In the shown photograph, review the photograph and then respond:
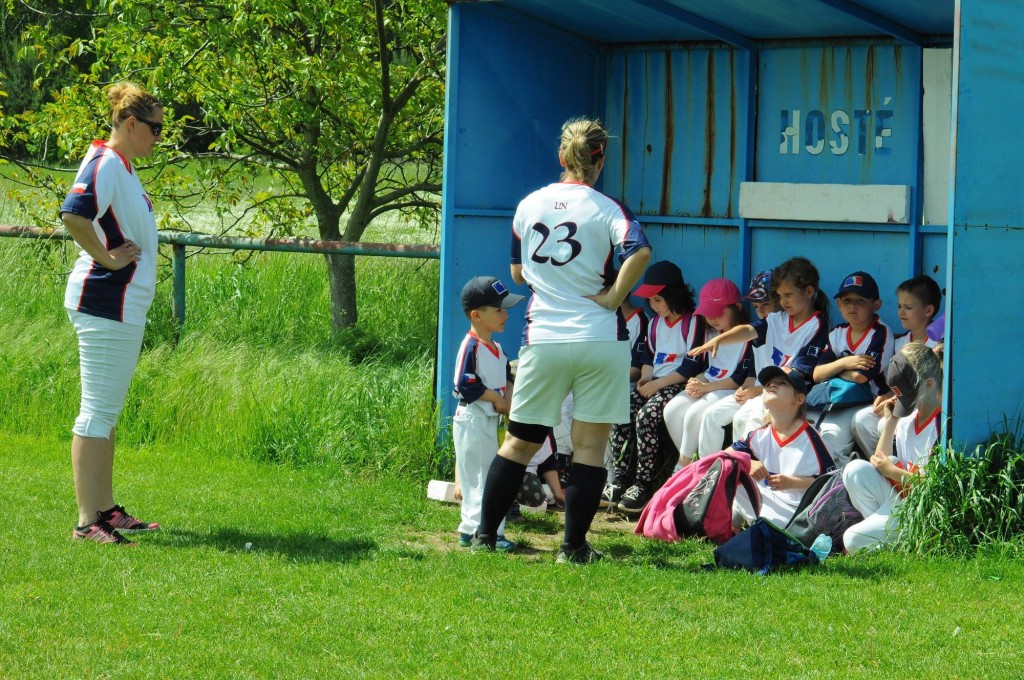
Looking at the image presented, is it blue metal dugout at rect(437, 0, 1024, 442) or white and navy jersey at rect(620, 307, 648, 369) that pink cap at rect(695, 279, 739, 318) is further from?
blue metal dugout at rect(437, 0, 1024, 442)

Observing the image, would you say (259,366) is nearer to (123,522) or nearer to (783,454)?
(123,522)

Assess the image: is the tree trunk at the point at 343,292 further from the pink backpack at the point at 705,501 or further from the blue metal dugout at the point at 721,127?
the pink backpack at the point at 705,501

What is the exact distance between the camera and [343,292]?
951cm

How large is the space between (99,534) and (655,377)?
9.80 ft

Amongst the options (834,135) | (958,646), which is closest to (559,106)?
(834,135)

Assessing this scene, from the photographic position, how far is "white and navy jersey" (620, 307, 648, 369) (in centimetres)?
698

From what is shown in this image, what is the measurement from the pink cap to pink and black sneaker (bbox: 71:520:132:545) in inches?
126

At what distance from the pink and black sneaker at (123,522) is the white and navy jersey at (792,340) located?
3190mm

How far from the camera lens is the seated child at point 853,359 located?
20.2 feet

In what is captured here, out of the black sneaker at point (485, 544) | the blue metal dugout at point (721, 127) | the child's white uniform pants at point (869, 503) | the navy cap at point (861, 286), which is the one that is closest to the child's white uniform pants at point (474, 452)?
the black sneaker at point (485, 544)

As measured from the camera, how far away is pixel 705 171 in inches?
307

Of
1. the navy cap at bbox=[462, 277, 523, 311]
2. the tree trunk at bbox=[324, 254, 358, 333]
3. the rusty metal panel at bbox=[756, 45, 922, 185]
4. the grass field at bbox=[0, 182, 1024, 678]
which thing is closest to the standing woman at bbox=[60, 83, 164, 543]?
the grass field at bbox=[0, 182, 1024, 678]

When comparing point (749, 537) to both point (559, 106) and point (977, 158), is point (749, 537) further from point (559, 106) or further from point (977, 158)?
point (559, 106)

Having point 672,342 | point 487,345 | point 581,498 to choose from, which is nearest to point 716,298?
point 672,342
